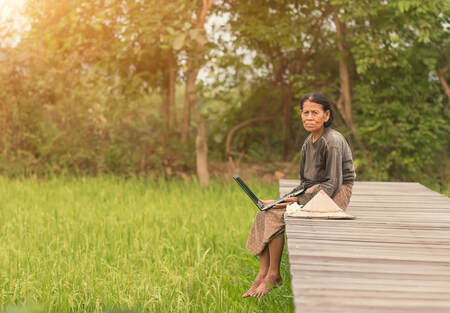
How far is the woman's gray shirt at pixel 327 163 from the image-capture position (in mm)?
3658

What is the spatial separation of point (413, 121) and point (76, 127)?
20.5 feet

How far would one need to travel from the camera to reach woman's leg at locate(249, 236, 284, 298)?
3.75 meters

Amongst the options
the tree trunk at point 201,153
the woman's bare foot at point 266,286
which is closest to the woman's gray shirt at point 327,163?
the woman's bare foot at point 266,286

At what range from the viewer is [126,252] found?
198 inches

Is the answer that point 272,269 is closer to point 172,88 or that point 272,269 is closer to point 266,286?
point 266,286

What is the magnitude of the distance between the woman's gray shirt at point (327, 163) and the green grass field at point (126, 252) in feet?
2.65

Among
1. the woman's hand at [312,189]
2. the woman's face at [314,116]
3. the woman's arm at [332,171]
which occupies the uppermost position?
the woman's face at [314,116]

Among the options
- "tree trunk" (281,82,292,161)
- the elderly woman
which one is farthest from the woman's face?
"tree trunk" (281,82,292,161)

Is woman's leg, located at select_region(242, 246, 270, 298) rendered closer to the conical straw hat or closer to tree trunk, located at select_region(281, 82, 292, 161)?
the conical straw hat

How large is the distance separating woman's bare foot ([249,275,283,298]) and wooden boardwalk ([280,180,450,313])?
516mm

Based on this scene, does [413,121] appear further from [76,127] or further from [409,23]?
[76,127]

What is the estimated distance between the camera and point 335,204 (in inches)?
142

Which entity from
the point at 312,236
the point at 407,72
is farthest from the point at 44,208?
the point at 407,72

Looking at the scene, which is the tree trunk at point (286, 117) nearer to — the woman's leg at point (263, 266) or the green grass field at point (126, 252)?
the green grass field at point (126, 252)
